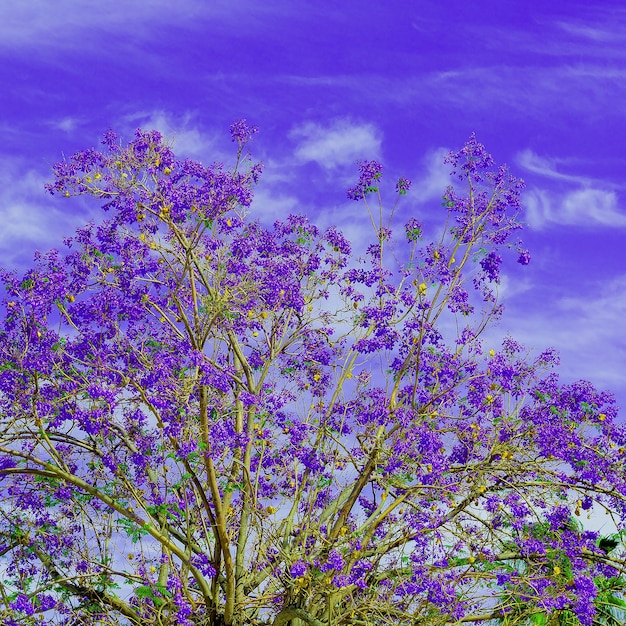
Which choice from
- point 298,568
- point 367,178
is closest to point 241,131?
point 367,178

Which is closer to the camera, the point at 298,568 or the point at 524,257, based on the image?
the point at 298,568

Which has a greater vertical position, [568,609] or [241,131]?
[241,131]

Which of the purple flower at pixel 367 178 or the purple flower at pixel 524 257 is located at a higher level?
the purple flower at pixel 367 178

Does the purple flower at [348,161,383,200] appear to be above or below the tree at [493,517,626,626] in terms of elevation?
above

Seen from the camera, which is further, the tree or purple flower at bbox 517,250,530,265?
purple flower at bbox 517,250,530,265

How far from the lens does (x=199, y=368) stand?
11672 mm

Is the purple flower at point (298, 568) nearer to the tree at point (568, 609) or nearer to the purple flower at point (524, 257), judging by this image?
the tree at point (568, 609)

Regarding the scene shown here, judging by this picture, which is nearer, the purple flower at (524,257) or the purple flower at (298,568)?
the purple flower at (298,568)

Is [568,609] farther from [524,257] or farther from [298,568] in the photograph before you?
[524,257]

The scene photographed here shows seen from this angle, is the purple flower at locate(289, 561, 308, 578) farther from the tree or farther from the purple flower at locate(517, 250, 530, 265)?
the purple flower at locate(517, 250, 530, 265)

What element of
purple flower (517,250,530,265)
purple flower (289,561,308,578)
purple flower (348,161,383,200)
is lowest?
purple flower (289,561,308,578)

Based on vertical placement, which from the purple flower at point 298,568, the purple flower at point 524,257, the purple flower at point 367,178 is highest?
the purple flower at point 367,178

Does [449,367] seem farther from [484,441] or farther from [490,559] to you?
[490,559]

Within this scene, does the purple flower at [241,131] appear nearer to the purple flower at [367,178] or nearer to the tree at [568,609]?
the purple flower at [367,178]
